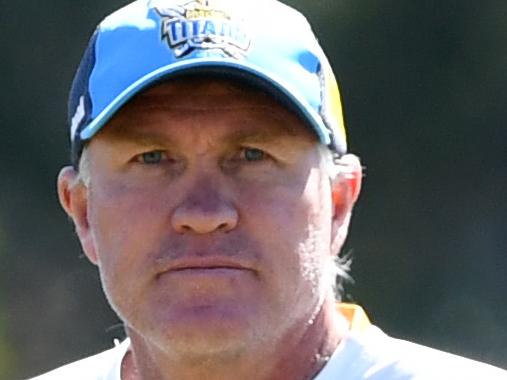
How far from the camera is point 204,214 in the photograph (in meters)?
2.57

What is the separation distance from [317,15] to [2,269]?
153 centimetres

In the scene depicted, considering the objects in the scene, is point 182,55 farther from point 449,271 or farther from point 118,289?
point 449,271

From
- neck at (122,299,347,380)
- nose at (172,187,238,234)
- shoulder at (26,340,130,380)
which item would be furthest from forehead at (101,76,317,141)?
shoulder at (26,340,130,380)

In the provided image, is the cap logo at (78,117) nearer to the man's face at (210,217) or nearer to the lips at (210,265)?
the man's face at (210,217)

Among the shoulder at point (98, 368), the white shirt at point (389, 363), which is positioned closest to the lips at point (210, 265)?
the white shirt at point (389, 363)

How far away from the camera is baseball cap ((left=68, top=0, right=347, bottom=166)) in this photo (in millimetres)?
2635

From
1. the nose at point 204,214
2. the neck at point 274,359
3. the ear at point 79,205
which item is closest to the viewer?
the nose at point 204,214

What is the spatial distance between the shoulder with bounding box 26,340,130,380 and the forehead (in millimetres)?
490

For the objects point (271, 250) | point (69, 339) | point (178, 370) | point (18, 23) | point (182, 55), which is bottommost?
point (69, 339)

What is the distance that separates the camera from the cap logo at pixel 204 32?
2.65m

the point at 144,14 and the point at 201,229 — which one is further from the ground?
the point at 144,14

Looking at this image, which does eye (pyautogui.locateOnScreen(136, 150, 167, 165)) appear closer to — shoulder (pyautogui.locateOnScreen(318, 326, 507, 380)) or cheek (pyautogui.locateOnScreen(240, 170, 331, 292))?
cheek (pyautogui.locateOnScreen(240, 170, 331, 292))

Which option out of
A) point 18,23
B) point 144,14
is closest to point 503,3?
point 18,23

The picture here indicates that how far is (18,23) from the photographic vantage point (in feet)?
23.5
